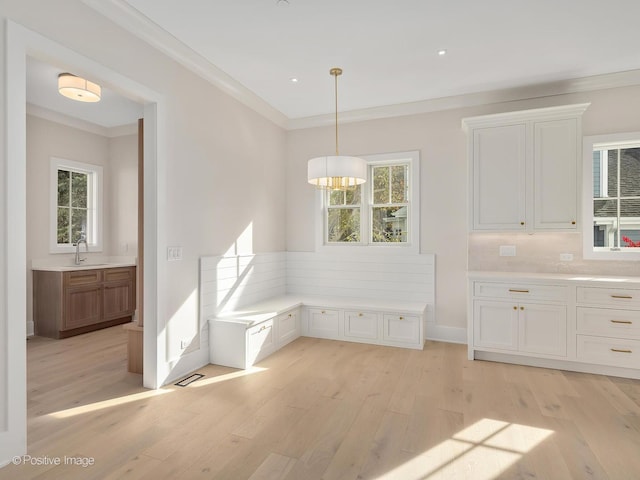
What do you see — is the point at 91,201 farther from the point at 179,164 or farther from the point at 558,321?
the point at 558,321

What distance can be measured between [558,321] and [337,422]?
8.04ft

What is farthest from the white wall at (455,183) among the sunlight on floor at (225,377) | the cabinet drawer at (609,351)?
the sunlight on floor at (225,377)

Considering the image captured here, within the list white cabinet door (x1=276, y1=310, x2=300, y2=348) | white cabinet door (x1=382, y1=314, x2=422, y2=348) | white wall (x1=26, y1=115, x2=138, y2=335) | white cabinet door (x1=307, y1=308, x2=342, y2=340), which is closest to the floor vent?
white cabinet door (x1=276, y1=310, x2=300, y2=348)

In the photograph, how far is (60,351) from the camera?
3887mm

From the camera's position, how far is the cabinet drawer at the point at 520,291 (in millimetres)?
3355

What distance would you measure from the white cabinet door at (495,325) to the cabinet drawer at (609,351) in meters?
0.56

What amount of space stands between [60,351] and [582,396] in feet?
17.0

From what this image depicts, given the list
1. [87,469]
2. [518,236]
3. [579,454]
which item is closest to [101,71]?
[87,469]

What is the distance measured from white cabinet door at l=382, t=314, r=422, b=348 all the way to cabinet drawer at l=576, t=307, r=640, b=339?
5.00 ft

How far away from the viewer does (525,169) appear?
11.9ft

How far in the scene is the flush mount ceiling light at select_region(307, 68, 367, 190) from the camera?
307 cm

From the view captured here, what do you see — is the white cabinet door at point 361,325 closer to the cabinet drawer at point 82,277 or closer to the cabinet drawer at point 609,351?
the cabinet drawer at point 609,351

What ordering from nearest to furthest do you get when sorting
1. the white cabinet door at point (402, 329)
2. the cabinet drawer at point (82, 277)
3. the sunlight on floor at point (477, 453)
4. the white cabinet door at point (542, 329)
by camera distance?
1. the sunlight on floor at point (477, 453)
2. the white cabinet door at point (542, 329)
3. the white cabinet door at point (402, 329)
4. the cabinet drawer at point (82, 277)

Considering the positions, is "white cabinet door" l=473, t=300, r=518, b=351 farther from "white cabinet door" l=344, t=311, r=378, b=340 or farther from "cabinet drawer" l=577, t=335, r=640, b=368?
"white cabinet door" l=344, t=311, r=378, b=340
